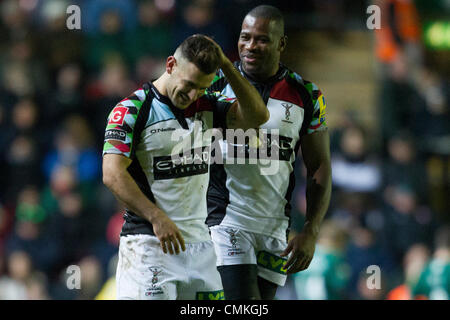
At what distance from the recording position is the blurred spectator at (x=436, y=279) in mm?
7965

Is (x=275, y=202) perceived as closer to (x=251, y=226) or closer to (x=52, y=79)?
(x=251, y=226)

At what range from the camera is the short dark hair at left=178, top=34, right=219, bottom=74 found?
13.4ft

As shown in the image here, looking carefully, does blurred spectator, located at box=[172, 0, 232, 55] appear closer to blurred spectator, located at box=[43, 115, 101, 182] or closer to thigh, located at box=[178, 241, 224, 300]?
blurred spectator, located at box=[43, 115, 101, 182]

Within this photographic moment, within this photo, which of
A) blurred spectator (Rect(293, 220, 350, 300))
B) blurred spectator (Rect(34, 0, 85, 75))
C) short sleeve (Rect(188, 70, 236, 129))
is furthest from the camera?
blurred spectator (Rect(34, 0, 85, 75))

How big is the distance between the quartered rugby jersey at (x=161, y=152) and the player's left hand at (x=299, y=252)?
2.18 feet

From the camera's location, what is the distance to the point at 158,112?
4238mm

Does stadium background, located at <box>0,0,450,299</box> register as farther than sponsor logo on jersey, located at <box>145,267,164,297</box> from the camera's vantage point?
Yes

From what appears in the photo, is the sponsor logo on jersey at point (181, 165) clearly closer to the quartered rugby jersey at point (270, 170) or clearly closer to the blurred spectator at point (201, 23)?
the quartered rugby jersey at point (270, 170)

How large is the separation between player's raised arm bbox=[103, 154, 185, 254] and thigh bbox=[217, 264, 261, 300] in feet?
2.41

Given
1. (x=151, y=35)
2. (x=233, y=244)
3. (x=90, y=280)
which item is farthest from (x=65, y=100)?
(x=233, y=244)

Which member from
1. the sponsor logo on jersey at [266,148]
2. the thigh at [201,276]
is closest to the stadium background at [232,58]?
the sponsor logo on jersey at [266,148]

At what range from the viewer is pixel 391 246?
8977 millimetres

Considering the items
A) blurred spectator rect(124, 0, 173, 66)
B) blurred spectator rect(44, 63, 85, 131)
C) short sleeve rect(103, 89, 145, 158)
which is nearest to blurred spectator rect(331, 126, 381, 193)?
blurred spectator rect(124, 0, 173, 66)
